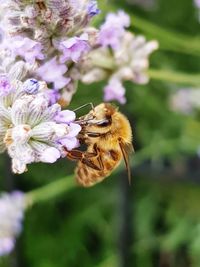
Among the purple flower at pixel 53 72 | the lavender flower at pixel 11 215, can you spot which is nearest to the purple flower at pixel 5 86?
the purple flower at pixel 53 72

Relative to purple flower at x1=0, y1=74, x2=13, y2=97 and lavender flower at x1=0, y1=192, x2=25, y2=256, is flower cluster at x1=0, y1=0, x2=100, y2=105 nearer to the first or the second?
purple flower at x1=0, y1=74, x2=13, y2=97

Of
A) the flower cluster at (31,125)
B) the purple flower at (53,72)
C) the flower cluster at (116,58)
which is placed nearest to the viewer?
the flower cluster at (31,125)

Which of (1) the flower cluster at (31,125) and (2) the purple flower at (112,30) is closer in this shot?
(1) the flower cluster at (31,125)

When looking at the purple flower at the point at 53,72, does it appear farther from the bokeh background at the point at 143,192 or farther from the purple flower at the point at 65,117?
the bokeh background at the point at 143,192

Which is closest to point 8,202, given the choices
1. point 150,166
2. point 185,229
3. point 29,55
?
point 150,166

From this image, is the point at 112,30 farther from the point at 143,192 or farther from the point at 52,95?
the point at 143,192

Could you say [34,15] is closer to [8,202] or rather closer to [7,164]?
[8,202]

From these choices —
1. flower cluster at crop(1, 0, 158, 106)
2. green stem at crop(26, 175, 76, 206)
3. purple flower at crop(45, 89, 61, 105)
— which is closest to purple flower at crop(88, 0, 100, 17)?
flower cluster at crop(1, 0, 158, 106)
